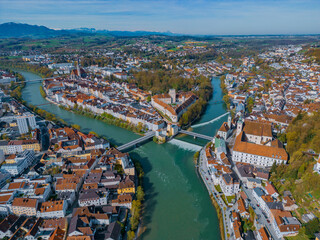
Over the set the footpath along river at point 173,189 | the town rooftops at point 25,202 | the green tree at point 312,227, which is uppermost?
the green tree at point 312,227

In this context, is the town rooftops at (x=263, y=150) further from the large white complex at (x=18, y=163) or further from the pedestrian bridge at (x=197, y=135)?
the large white complex at (x=18, y=163)

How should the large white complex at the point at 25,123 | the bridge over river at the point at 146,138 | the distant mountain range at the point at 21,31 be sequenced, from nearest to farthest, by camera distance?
1. the bridge over river at the point at 146,138
2. the large white complex at the point at 25,123
3. the distant mountain range at the point at 21,31

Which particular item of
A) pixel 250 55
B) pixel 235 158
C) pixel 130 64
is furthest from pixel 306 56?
pixel 235 158

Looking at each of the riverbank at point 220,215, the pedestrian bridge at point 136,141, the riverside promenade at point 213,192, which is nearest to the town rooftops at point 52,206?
the pedestrian bridge at point 136,141

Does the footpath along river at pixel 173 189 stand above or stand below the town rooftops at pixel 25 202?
below

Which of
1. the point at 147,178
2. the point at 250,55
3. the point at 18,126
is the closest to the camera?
the point at 147,178

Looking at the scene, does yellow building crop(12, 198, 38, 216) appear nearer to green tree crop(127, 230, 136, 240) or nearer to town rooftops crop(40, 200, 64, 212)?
town rooftops crop(40, 200, 64, 212)

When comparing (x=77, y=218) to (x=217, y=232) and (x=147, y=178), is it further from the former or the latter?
(x=217, y=232)

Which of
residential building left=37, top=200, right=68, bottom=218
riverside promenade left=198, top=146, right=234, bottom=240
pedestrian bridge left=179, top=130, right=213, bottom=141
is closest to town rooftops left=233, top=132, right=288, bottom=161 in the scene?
riverside promenade left=198, top=146, right=234, bottom=240
